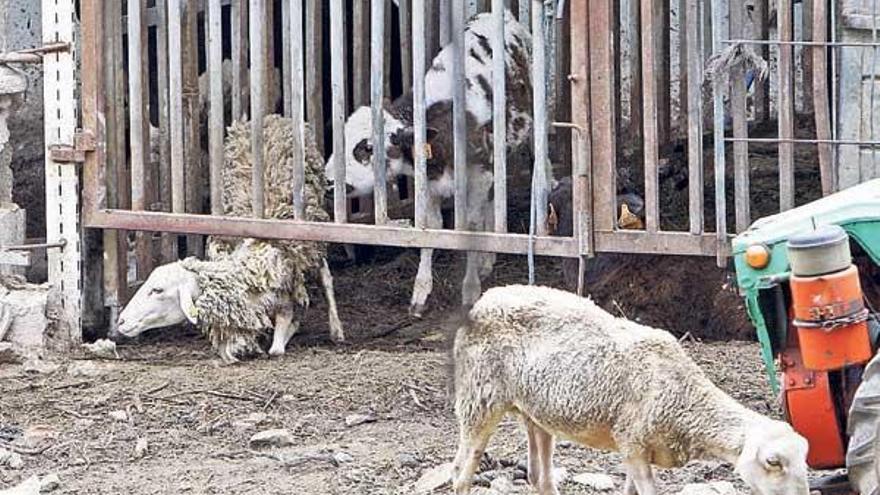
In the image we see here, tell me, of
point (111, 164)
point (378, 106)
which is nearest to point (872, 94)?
point (378, 106)

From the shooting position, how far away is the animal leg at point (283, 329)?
1006cm

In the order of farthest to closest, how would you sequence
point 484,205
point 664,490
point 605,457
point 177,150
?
point 484,205 < point 177,150 < point 605,457 < point 664,490

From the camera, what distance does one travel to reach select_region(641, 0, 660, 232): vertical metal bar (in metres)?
8.70

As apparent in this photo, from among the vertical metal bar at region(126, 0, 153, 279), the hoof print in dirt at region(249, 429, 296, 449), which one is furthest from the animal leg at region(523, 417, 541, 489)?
the vertical metal bar at region(126, 0, 153, 279)

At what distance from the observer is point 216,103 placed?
9.94 meters

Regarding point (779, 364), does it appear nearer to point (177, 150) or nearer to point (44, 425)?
point (44, 425)

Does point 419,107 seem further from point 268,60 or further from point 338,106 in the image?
point 268,60

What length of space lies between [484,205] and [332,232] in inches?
71.1

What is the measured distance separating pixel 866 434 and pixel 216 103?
18.0 feet

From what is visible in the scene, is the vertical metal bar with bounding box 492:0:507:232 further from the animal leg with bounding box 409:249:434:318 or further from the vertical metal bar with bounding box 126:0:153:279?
the vertical metal bar with bounding box 126:0:153:279

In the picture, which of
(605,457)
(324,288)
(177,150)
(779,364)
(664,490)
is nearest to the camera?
(779,364)

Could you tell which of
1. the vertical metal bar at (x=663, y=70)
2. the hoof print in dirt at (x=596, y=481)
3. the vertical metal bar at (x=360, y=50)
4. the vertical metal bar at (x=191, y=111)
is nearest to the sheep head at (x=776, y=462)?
the hoof print in dirt at (x=596, y=481)

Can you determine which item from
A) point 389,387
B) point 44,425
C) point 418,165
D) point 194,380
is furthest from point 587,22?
point 44,425

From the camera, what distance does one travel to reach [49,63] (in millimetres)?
10023
